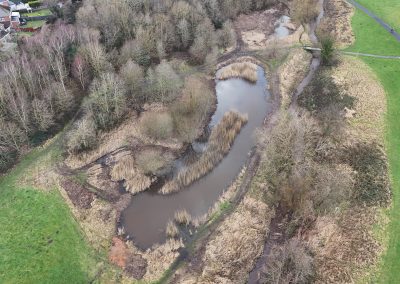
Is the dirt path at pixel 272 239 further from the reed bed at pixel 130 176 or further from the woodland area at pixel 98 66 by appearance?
the woodland area at pixel 98 66

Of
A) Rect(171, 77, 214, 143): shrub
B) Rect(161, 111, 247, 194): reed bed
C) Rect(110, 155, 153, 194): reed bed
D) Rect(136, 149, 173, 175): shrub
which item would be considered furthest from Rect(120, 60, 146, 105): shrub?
Rect(161, 111, 247, 194): reed bed

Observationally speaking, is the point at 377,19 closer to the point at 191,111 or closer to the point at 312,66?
the point at 312,66

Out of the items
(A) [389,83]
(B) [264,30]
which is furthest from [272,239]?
(B) [264,30]

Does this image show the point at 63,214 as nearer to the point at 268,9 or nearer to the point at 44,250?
the point at 44,250

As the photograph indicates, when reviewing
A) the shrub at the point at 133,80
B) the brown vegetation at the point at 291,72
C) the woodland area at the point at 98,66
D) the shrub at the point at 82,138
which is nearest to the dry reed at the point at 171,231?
the woodland area at the point at 98,66

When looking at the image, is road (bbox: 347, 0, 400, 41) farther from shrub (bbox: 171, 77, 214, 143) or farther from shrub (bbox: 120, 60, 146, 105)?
shrub (bbox: 120, 60, 146, 105)
